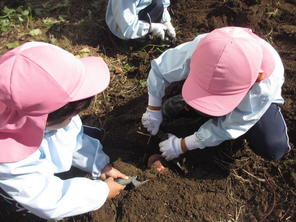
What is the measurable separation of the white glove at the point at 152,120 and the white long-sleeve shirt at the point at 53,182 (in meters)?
0.40

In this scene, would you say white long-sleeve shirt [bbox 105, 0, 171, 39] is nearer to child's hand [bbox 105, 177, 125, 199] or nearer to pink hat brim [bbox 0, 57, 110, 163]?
child's hand [bbox 105, 177, 125, 199]

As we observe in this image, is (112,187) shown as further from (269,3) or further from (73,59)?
(269,3)

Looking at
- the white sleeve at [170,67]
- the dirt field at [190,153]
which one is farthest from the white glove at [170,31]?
the white sleeve at [170,67]

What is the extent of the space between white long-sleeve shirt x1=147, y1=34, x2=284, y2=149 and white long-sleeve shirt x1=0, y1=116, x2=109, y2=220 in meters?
0.57

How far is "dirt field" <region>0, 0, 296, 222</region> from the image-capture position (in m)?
2.33

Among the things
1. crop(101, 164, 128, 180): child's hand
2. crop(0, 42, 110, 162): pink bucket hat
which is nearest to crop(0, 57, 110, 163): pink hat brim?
crop(0, 42, 110, 162): pink bucket hat

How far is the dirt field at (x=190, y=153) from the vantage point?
91.7 inches

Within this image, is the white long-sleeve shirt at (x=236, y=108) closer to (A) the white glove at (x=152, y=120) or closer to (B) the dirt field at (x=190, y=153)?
(A) the white glove at (x=152, y=120)

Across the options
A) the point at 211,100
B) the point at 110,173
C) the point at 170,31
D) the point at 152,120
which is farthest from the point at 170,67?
the point at 170,31

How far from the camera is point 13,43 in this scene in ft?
11.1

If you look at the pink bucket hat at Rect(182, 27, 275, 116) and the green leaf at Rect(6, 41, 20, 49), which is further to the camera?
the green leaf at Rect(6, 41, 20, 49)

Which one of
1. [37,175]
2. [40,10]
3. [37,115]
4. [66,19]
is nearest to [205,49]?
[37,115]

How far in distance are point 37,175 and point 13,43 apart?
1.97 metres

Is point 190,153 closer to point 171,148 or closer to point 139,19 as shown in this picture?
point 171,148
